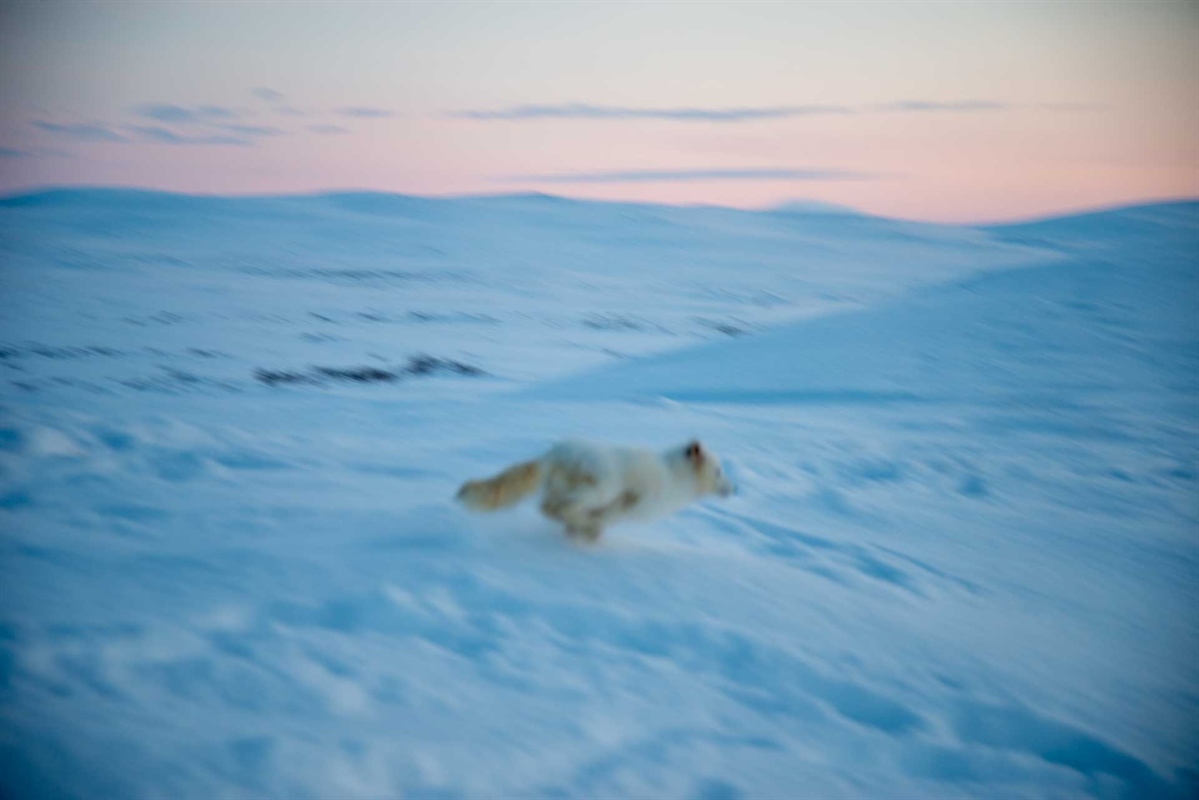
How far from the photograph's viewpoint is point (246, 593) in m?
3.96

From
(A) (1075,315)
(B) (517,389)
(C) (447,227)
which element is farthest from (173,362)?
(C) (447,227)

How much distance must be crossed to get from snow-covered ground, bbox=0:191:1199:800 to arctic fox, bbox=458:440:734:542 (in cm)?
29

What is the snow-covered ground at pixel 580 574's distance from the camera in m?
3.28

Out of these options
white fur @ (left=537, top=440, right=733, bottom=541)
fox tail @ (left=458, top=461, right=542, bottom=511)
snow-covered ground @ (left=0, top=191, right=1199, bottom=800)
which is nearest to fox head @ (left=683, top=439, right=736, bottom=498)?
white fur @ (left=537, top=440, right=733, bottom=541)

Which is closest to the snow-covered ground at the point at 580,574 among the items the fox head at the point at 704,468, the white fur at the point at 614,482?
the white fur at the point at 614,482

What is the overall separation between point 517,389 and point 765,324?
825cm

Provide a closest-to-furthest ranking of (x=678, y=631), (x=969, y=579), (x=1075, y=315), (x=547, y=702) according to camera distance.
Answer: (x=547, y=702) < (x=678, y=631) < (x=969, y=579) < (x=1075, y=315)

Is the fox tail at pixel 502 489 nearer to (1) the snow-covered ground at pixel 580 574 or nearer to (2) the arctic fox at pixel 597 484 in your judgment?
(2) the arctic fox at pixel 597 484

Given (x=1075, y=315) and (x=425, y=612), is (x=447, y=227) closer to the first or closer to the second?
(x=1075, y=315)

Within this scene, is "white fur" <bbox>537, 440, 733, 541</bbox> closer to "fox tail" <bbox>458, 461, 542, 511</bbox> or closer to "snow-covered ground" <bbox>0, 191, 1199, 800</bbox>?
"fox tail" <bbox>458, 461, 542, 511</bbox>

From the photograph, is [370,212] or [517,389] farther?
[370,212]

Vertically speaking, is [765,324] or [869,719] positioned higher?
[765,324]

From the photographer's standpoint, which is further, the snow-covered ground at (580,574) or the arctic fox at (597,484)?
the arctic fox at (597,484)

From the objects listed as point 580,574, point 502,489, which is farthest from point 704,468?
point 502,489
